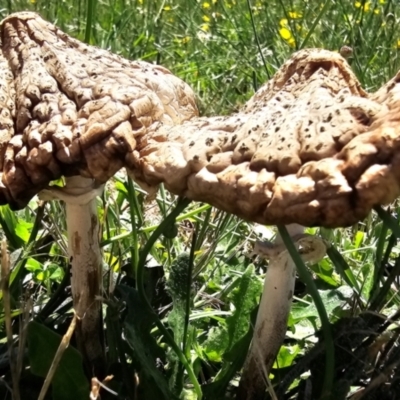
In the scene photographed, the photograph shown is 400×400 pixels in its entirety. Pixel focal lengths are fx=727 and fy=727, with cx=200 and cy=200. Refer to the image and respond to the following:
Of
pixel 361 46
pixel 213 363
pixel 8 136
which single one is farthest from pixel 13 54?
pixel 361 46

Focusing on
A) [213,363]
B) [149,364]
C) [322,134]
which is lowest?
[213,363]

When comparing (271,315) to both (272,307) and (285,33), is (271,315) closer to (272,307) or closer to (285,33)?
(272,307)

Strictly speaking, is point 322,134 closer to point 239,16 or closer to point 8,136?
point 8,136

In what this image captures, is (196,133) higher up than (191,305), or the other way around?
(196,133)

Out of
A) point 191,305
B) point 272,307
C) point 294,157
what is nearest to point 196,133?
point 294,157

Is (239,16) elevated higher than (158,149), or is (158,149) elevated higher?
(158,149)

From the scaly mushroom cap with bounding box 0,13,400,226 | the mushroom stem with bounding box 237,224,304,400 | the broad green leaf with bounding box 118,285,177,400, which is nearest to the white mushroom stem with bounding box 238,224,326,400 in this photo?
the mushroom stem with bounding box 237,224,304,400
